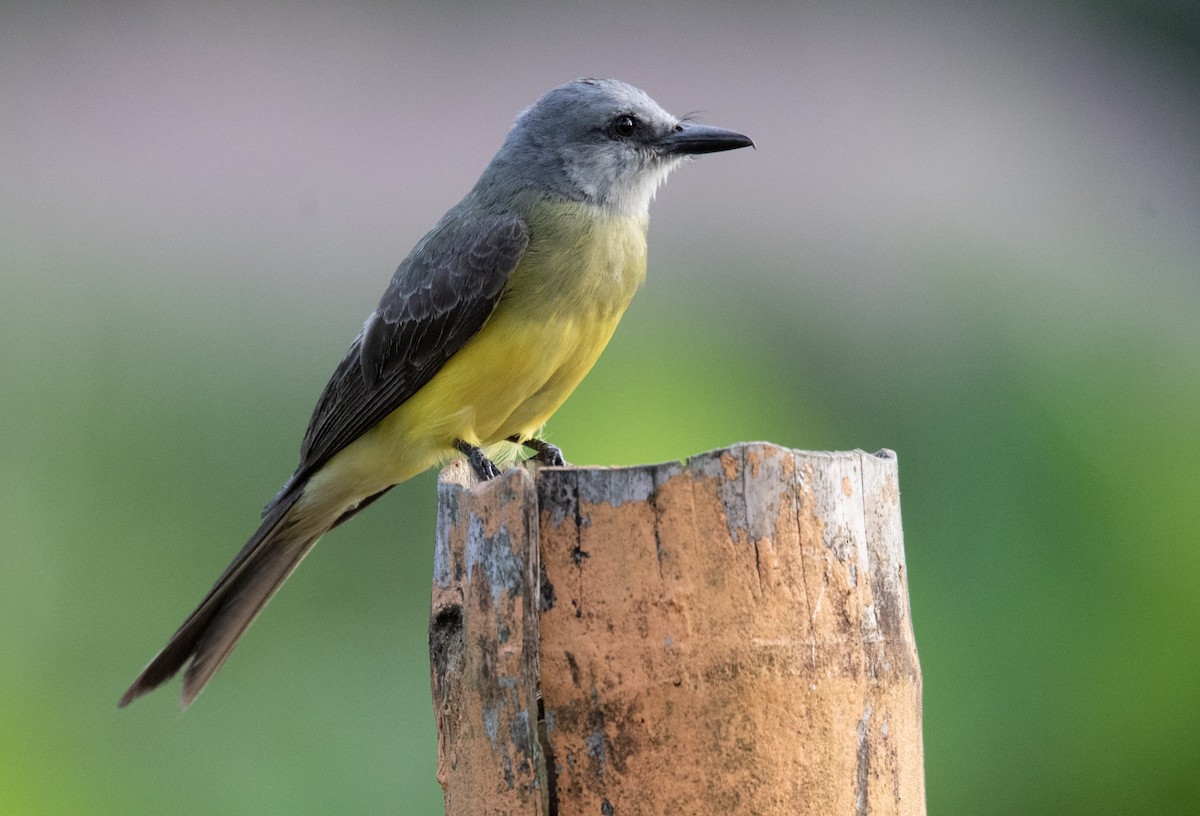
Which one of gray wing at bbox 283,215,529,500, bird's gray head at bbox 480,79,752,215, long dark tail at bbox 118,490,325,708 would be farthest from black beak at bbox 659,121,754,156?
long dark tail at bbox 118,490,325,708

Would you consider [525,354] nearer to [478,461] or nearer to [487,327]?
[487,327]

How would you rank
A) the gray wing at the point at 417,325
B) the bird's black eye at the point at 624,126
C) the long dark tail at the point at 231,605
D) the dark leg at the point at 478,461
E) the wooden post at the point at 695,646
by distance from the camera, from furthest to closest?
1. the bird's black eye at the point at 624,126
2. the gray wing at the point at 417,325
3. the dark leg at the point at 478,461
4. the long dark tail at the point at 231,605
5. the wooden post at the point at 695,646

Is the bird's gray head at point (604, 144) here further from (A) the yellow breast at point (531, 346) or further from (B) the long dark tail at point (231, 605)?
(B) the long dark tail at point (231, 605)

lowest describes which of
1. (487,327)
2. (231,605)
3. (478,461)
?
(231,605)

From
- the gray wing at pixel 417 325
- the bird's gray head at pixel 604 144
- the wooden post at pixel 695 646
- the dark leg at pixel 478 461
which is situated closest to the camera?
the wooden post at pixel 695 646

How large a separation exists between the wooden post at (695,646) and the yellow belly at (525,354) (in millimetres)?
1706

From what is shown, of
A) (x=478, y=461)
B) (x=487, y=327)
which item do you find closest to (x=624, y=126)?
(x=487, y=327)

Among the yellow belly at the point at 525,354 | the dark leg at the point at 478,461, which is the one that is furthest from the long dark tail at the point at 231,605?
the dark leg at the point at 478,461

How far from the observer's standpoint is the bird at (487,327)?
412cm

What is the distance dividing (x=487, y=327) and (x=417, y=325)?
280mm

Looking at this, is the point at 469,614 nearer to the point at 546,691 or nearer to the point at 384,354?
the point at 546,691

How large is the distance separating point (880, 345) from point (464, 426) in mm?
3825

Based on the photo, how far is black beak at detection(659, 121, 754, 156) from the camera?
180 inches

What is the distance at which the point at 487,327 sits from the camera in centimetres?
418
